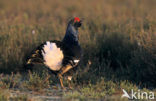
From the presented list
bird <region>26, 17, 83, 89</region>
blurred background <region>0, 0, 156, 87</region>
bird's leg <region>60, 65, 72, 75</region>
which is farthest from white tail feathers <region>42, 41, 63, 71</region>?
blurred background <region>0, 0, 156, 87</region>

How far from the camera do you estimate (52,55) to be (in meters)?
6.39

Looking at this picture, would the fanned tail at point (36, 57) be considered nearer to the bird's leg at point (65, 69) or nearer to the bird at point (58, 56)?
the bird at point (58, 56)

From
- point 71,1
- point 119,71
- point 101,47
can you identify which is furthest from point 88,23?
point 71,1

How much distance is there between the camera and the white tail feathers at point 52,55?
6.39 meters

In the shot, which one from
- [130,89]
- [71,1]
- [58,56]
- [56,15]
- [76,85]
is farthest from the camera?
[71,1]

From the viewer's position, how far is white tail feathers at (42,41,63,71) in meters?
6.39

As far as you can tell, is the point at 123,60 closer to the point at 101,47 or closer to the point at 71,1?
the point at 101,47

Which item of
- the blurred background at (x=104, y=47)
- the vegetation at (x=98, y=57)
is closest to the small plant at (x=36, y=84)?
the vegetation at (x=98, y=57)

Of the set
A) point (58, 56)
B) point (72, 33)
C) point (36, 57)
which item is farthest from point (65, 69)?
point (72, 33)

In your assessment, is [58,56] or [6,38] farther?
[6,38]

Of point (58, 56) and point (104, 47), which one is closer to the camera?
point (58, 56)

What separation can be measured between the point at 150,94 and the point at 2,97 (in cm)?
267

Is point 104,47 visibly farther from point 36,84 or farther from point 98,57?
point 36,84

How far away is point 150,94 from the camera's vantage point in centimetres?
659
